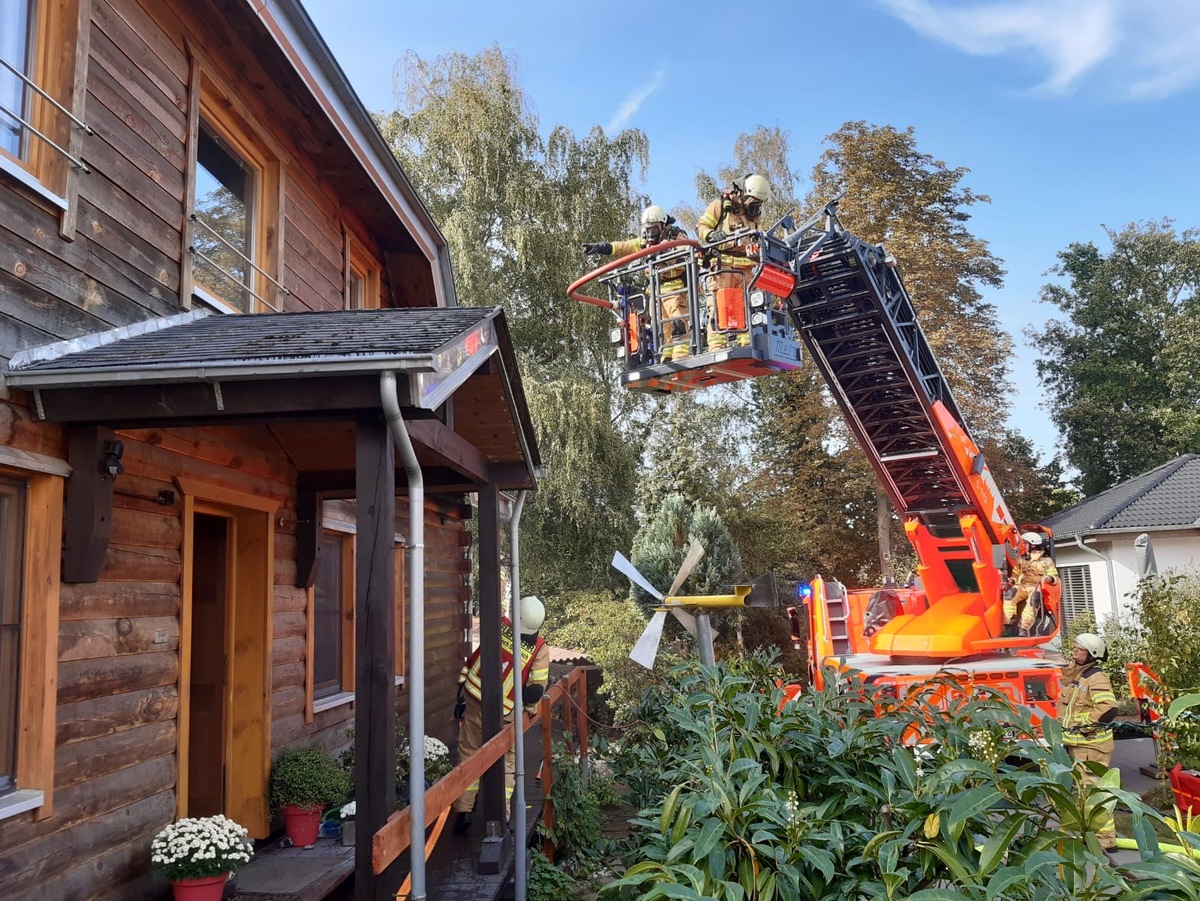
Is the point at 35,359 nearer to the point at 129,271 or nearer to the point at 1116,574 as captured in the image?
the point at 129,271

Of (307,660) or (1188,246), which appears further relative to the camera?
(1188,246)

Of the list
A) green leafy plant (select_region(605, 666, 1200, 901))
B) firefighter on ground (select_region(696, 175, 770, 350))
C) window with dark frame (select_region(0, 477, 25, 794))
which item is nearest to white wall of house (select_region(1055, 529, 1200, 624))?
firefighter on ground (select_region(696, 175, 770, 350))

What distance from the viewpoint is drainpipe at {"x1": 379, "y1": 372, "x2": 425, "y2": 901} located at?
10.9 ft

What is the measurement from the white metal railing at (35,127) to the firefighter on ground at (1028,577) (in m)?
8.84

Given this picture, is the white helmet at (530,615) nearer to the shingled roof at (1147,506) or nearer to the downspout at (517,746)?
the downspout at (517,746)

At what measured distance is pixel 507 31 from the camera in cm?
1986

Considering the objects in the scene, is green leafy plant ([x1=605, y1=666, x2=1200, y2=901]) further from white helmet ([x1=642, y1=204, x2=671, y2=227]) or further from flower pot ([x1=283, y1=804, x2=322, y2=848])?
white helmet ([x1=642, y1=204, x2=671, y2=227])

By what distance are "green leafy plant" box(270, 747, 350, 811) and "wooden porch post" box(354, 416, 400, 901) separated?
→ 2.26m

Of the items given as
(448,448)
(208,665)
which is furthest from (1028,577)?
(208,665)

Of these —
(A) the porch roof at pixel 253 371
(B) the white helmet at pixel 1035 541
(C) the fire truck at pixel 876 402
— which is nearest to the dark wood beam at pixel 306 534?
(A) the porch roof at pixel 253 371

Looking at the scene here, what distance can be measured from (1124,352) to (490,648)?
32.1m

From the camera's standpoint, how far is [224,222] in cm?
587

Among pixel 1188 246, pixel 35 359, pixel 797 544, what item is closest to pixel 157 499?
pixel 35 359

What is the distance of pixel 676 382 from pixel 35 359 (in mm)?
5443
